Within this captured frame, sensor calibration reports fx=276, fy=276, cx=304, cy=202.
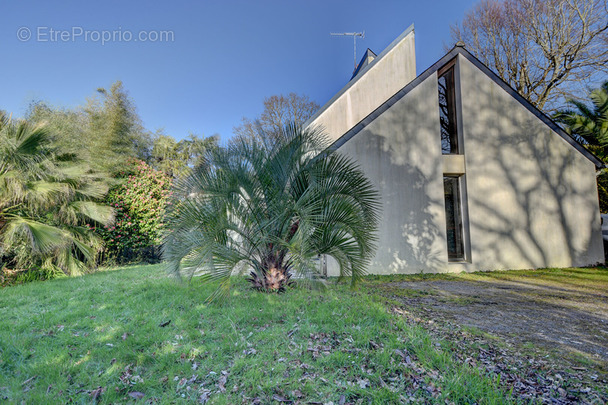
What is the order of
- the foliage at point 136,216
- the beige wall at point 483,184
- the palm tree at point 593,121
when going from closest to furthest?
1. the beige wall at point 483,184
2. the palm tree at point 593,121
3. the foliage at point 136,216

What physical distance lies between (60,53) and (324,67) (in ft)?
49.7

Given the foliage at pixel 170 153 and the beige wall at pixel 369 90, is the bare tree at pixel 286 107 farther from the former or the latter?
the beige wall at pixel 369 90

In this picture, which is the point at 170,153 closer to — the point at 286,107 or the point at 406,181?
the point at 286,107

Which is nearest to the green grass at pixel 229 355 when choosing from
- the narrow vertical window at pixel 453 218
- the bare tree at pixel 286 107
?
the narrow vertical window at pixel 453 218

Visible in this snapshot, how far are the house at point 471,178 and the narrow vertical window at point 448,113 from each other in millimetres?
37

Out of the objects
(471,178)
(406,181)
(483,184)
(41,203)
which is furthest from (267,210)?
(483,184)

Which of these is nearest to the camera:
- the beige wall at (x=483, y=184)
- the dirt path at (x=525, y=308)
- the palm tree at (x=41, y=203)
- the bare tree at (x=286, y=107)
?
the dirt path at (x=525, y=308)

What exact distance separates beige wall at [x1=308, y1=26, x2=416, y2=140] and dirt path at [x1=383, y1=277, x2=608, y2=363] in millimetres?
7312

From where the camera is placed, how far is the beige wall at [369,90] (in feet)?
37.8

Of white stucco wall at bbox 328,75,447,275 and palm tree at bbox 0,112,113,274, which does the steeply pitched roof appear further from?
palm tree at bbox 0,112,113,274

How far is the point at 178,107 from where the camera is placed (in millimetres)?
13664

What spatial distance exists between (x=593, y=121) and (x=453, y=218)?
279 inches

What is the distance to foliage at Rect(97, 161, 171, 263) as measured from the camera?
10305 mm

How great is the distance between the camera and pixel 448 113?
9.19 meters
